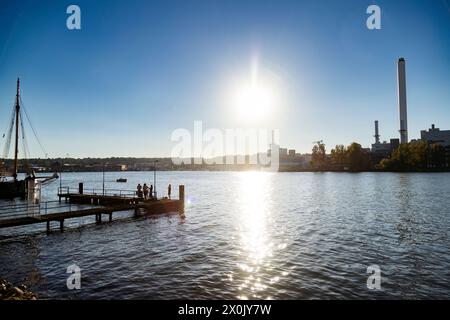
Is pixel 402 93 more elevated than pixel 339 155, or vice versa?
pixel 402 93

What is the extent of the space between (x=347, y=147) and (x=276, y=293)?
184m

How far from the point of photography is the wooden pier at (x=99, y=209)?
89.8 feet

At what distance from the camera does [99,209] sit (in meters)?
34.7

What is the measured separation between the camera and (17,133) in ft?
221

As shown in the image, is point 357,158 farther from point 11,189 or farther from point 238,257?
point 238,257

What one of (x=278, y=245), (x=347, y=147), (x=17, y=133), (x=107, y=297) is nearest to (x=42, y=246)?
(x=107, y=297)

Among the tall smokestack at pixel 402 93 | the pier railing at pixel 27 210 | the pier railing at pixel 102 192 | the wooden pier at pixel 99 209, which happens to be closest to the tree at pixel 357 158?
the tall smokestack at pixel 402 93

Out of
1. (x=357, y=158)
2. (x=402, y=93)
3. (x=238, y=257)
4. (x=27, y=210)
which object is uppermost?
(x=402, y=93)

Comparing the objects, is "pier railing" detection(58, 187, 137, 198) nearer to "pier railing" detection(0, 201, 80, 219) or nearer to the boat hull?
the boat hull

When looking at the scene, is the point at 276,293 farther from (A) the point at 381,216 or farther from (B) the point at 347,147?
(B) the point at 347,147

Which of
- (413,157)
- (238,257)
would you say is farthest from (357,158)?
(238,257)

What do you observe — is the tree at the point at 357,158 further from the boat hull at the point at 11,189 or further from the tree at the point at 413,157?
the boat hull at the point at 11,189
